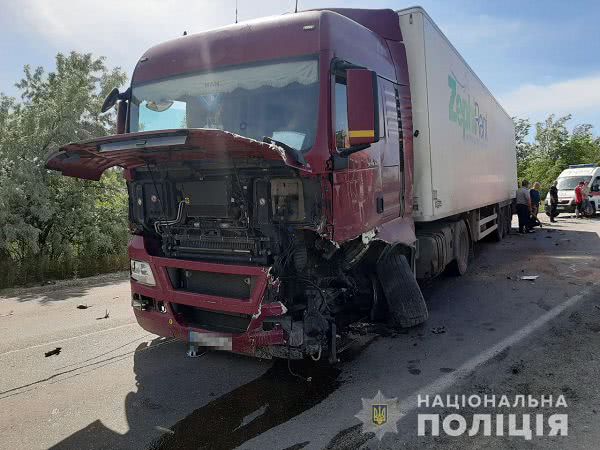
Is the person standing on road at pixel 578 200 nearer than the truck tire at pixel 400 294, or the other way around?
the truck tire at pixel 400 294

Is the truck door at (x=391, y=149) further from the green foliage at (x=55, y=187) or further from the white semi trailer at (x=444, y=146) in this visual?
the green foliage at (x=55, y=187)

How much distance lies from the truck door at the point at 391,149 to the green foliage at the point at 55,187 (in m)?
7.61

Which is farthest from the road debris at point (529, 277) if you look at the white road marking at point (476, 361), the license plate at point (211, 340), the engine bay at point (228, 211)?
the license plate at point (211, 340)

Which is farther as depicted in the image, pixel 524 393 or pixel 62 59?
pixel 62 59

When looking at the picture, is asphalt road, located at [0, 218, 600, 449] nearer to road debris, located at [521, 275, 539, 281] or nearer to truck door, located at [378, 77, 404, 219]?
road debris, located at [521, 275, 539, 281]

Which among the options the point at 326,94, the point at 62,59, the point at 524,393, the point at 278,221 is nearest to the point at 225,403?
the point at 278,221

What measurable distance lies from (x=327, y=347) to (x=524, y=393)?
157cm

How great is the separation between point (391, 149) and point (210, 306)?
2.58 m

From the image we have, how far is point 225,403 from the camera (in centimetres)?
359

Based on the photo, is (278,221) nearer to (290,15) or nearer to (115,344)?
(290,15)

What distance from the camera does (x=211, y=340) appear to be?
371cm

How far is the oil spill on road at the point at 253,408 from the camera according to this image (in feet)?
10.1

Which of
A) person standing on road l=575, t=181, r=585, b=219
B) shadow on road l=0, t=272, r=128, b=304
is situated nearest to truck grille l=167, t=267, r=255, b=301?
shadow on road l=0, t=272, r=128, b=304

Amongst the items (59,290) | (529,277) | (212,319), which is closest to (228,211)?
(212,319)
